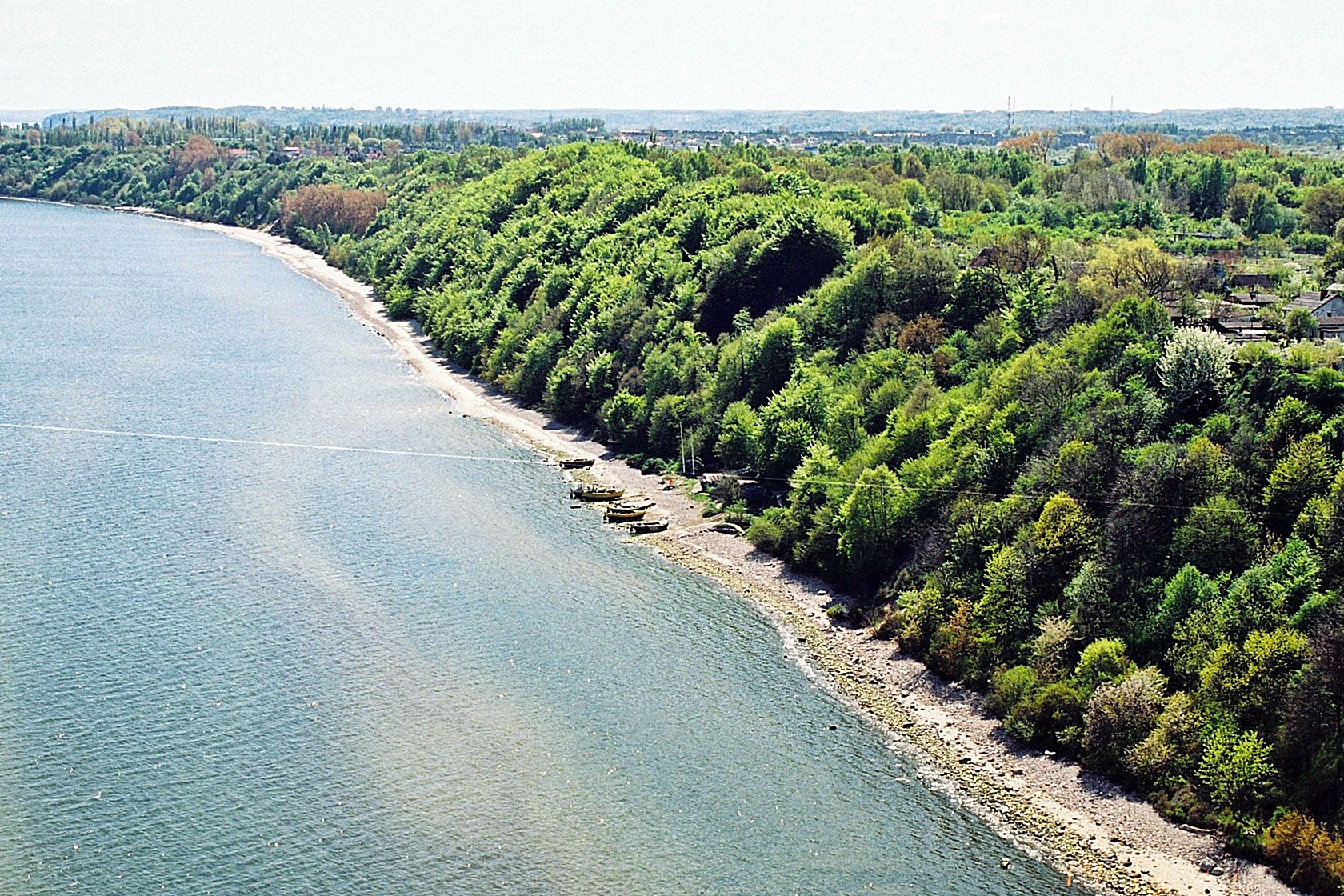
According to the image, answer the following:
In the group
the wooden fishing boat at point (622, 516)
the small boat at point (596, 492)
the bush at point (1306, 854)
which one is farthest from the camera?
the small boat at point (596, 492)

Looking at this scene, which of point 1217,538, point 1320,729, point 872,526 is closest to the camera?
point 1320,729

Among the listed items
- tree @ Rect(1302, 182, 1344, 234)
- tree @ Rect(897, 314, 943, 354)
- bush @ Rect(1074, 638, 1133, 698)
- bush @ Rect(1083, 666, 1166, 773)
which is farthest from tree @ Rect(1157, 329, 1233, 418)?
tree @ Rect(1302, 182, 1344, 234)

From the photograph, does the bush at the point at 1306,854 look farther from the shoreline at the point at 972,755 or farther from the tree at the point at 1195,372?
the tree at the point at 1195,372

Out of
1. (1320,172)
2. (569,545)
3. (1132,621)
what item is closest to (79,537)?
(569,545)

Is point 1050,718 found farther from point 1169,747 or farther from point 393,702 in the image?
point 393,702

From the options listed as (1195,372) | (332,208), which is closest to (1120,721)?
(1195,372)

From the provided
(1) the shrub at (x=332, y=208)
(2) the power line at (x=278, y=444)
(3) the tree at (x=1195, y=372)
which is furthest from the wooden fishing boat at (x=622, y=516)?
(1) the shrub at (x=332, y=208)
